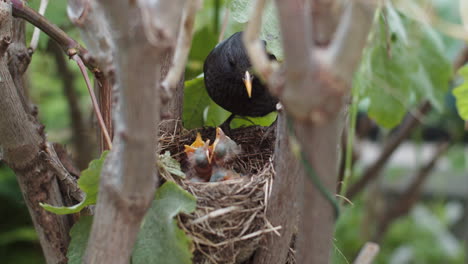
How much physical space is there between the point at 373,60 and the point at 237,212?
31.9 inches

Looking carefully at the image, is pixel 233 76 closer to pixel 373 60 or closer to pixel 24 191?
pixel 373 60

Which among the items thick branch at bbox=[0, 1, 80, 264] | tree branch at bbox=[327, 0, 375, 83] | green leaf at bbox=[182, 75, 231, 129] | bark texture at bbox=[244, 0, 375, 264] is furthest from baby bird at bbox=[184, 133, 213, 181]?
tree branch at bbox=[327, 0, 375, 83]

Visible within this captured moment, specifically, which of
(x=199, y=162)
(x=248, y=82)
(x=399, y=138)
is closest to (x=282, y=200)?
(x=199, y=162)

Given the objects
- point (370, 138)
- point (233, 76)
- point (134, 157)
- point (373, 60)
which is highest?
point (134, 157)

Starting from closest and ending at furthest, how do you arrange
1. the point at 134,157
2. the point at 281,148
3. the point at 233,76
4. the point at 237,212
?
the point at 134,157 < the point at 281,148 < the point at 237,212 < the point at 233,76

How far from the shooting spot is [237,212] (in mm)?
1434

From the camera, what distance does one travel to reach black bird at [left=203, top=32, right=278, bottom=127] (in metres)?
2.19

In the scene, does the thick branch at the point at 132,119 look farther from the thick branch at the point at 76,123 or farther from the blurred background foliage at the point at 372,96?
the thick branch at the point at 76,123

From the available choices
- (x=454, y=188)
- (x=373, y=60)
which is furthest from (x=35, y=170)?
(x=454, y=188)

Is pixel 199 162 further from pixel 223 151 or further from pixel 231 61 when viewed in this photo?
pixel 231 61

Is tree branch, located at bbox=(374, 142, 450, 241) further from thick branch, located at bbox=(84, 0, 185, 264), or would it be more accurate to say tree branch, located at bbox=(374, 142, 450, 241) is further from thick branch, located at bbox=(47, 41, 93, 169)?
thick branch, located at bbox=(84, 0, 185, 264)

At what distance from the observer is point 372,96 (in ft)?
6.54

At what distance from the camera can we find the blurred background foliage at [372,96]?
187cm

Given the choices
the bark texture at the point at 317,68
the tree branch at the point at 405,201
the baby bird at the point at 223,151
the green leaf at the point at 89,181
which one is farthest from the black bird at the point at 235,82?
the tree branch at the point at 405,201
